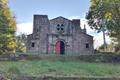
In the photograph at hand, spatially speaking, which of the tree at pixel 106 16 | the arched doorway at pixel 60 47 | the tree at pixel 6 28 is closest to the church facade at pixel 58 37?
the arched doorway at pixel 60 47

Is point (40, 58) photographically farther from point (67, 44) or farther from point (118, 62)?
point (67, 44)

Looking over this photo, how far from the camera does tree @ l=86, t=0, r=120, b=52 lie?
40031 mm

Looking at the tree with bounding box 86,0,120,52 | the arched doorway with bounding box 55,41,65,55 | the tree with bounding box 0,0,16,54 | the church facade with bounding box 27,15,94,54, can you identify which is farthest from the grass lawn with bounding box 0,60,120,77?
the arched doorway with bounding box 55,41,65,55

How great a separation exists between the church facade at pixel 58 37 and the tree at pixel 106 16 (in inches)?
196

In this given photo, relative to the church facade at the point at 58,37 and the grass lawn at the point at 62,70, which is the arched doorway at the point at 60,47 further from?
the grass lawn at the point at 62,70

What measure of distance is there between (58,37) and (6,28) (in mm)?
9294

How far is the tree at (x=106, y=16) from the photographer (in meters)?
40.0

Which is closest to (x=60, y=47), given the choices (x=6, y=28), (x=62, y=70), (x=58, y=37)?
(x=58, y=37)

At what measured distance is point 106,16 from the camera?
4275 centimetres

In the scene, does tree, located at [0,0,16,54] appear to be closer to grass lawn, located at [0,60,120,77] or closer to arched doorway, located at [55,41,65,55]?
arched doorway, located at [55,41,65,55]

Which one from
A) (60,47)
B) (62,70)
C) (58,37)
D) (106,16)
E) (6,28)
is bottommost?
(62,70)

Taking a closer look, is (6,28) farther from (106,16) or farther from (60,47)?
(106,16)

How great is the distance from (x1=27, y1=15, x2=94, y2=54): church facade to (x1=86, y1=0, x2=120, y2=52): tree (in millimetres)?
4979

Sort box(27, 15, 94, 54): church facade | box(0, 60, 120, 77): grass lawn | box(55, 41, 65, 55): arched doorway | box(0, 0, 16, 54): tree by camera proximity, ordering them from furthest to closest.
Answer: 1. box(55, 41, 65, 55): arched doorway
2. box(27, 15, 94, 54): church facade
3. box(0, 0, 16, 54): tree
4. box(0, 60, 120, 77): grass lawn
